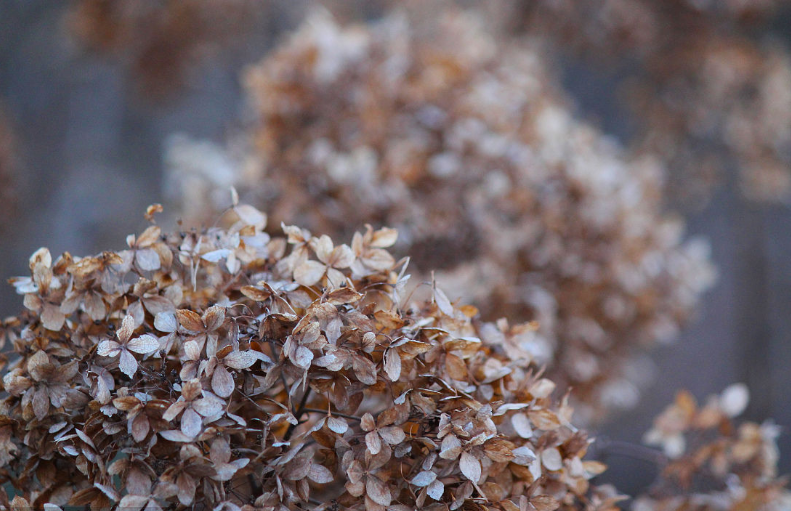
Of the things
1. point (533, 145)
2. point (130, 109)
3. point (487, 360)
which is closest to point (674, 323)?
point (533, 145)

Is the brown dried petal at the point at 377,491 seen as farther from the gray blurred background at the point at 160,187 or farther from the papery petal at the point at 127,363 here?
the gray blurred background at the point at 160,187

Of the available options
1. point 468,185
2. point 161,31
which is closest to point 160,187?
point 161,31

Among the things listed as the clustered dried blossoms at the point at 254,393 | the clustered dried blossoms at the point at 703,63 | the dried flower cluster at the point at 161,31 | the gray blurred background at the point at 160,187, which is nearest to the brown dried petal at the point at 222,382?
the clustered dried blossoms at the point at 254,393

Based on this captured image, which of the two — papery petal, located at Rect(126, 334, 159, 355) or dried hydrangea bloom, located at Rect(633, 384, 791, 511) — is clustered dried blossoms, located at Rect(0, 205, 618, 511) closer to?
papery petal, located at Rect(126, 334, 159, 355)

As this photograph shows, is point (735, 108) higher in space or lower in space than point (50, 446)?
higher

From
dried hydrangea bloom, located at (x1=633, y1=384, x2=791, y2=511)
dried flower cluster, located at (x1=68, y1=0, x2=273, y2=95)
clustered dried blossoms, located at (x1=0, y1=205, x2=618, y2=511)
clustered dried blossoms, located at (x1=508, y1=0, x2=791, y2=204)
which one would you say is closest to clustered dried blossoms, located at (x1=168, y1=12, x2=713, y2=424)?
dried hydrangea bloom, located at (x1=633, y1=384, x2=791, y2=511)

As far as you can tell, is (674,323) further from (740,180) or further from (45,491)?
(45,491)
